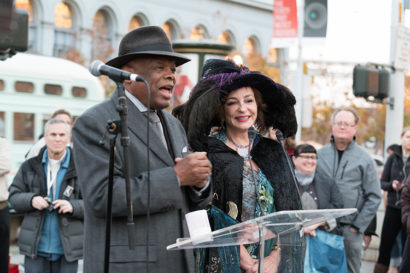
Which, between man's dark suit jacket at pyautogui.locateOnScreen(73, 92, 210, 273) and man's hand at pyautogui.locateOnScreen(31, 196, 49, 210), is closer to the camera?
man's dark suit jacket at pyautogui.locateOnScreen(73, 92, 210, 273)

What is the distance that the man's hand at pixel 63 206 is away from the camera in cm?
701

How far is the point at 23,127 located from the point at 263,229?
14.6 metres

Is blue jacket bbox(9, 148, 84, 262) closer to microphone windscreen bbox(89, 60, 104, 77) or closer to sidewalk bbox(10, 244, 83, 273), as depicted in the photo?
microphone windscreen bbox(89, 60, 104, 77)

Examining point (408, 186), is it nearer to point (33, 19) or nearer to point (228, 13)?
point (33, 19)

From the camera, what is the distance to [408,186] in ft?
26.5

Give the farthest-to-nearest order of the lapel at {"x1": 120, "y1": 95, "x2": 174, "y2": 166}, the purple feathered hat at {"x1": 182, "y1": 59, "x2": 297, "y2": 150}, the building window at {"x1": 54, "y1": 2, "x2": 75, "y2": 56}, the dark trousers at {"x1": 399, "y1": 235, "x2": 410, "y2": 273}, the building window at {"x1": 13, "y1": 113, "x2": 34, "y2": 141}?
the building window at {"x1": 54, "y1": 2, "x2": 75, "y2": 56}
the building window at {"x1": 13, "y1": 113, "x2": 34, "y2": 141}
the dark trousers at {"x1": 399, "y1": 235, "x2": 410, "y2": 273}
the purple feathered hat at {"x1": 182, "y1": 59, "x2": 297, "y2": 150}
the lapel at {"x1": 120, "y1": 95, "x2": 174, "y2": 166}

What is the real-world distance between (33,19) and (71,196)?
3305 cm

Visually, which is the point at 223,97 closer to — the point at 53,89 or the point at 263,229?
the point at 263,229

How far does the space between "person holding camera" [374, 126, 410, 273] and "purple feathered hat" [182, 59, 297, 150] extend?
16.7ft

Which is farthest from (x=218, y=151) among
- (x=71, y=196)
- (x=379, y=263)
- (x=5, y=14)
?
(x=379, y=263)

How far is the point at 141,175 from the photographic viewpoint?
4.01 m

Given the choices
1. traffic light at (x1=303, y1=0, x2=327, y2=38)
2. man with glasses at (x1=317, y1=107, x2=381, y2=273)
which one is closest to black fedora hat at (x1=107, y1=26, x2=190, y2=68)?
man with glasses at (x1=317, y1=107, x2=381, y2=273)

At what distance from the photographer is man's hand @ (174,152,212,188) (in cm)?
400

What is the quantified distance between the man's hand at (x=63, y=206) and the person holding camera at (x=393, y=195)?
4800mm
